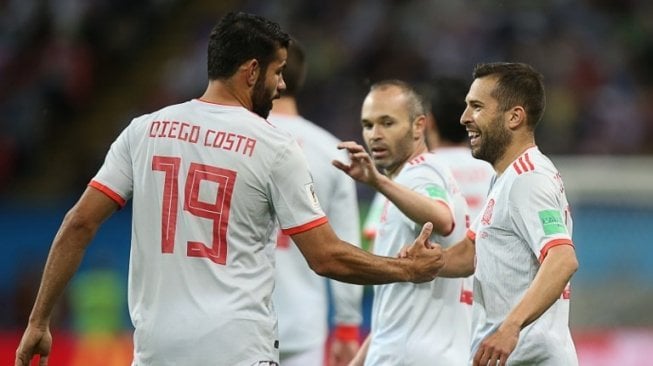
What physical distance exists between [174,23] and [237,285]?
13292mm

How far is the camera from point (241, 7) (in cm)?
1691

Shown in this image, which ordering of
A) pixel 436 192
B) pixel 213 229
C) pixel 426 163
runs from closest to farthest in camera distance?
pixel 213 229 < pixel 436 192 < pixel 426 163

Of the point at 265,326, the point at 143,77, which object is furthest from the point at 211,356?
the point at 143,77

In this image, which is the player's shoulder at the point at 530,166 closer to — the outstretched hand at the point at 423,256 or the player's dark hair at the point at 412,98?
the outstretched hand at the point at 423,256

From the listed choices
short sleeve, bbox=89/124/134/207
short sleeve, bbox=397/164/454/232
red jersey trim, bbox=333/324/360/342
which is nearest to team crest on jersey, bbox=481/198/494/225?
short sleeve, bbox=397/164/454/232

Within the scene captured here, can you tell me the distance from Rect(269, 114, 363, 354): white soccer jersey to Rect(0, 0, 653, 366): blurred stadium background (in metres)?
4.83

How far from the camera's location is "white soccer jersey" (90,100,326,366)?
16.4ft

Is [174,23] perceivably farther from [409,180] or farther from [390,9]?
[409,180]

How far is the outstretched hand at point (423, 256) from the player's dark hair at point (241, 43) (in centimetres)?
90

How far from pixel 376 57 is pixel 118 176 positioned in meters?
10.6

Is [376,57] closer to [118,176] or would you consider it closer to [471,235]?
[471,235]

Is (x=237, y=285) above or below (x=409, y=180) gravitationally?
below

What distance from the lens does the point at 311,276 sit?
7047 mm

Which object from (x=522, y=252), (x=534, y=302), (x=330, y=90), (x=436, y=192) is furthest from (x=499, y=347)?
(x=330, y=90)
